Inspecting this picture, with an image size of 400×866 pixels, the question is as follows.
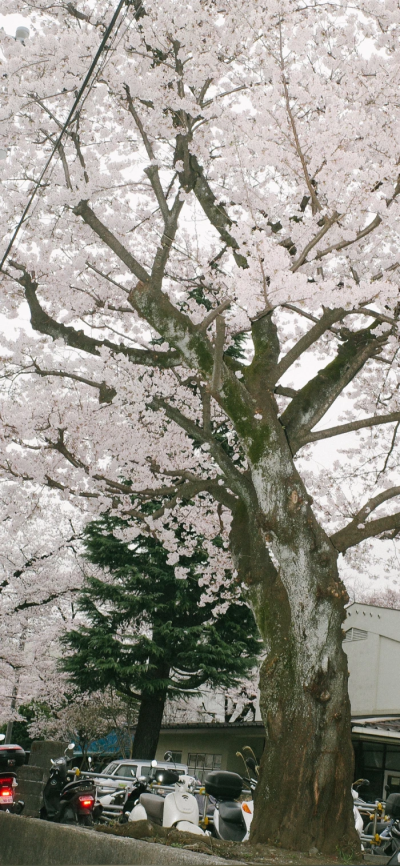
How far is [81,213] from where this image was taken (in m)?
7.86

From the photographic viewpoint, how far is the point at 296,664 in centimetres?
628

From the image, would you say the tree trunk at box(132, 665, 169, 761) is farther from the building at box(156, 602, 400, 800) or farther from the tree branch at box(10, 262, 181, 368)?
the tree branch at box(10, 262, 181, 368)

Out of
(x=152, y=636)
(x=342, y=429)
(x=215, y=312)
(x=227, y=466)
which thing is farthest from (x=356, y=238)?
(x=152, y=636)

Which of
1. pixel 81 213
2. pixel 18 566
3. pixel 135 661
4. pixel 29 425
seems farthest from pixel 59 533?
pixel 81 213

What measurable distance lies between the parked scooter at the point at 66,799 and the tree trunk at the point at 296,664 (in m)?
2.55

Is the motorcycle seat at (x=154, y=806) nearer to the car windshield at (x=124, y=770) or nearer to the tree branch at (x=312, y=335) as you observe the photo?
the tree branch at (x=312, y=335)

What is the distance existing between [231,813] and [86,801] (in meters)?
1.72

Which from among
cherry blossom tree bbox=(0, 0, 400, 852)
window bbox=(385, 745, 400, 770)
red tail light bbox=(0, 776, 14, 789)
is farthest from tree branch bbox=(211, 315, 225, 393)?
window bbox=(385, 745, 400, 770)

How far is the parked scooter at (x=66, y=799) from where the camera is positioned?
773 cm

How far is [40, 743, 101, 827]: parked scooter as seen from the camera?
7727 millimetres

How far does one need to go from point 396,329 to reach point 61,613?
840 inches

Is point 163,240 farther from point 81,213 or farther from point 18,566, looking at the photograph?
point 18,566

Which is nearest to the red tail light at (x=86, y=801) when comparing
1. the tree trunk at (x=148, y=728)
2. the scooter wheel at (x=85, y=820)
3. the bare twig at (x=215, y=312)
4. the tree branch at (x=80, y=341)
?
the scooter wheel at (x=85, y=820)

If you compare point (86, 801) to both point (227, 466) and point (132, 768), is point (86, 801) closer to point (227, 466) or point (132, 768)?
point (227, 466)
